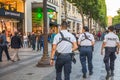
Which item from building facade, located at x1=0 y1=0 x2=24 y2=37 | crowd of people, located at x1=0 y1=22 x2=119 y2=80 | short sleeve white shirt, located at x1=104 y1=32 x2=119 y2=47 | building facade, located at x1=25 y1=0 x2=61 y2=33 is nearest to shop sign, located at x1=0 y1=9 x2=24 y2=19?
building facade, located at x1=0 y1=0 x2=24 y2=37

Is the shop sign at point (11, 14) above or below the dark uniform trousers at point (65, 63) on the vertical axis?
above

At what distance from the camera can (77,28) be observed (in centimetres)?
8144

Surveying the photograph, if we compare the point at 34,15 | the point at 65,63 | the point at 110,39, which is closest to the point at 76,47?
the point at 65,63

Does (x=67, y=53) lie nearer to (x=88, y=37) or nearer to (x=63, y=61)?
(x=63, y=61)

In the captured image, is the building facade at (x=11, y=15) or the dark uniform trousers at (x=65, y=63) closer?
the dark uniform trousers at (x=65, y=63)

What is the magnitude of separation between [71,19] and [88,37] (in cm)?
5838

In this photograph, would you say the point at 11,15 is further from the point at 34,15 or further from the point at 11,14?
the point at 34,15

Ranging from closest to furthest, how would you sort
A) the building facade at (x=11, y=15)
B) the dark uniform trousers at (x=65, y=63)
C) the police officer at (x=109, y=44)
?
1. the dark uniform trousers at (x=65, y=63)
2. the police officer at (x=109, y=44)
3. the building facade at (x=11, y=15)

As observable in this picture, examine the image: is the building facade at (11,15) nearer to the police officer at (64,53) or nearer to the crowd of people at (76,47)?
the crowd of people at (76,47)

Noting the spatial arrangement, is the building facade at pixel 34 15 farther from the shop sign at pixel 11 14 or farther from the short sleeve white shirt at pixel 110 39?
the short sleeve white shirt at pixel 110 39

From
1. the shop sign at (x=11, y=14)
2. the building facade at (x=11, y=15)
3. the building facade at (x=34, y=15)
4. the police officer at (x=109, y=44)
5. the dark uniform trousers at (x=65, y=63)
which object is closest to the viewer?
the dark uniform trousers at (x=65, y=63)

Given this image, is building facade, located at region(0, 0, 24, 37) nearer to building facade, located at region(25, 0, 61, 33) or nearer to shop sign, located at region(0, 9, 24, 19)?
shop sign, located at region(0, 9, 24, 19)

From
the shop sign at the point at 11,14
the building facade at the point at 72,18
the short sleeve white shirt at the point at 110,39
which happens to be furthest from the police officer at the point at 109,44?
the building facade at the point at 72,18

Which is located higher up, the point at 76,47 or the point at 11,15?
the point at 11,15
